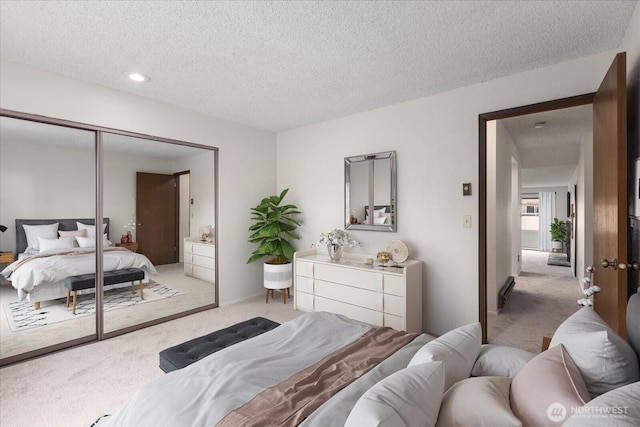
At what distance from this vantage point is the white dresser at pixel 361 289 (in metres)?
3.05

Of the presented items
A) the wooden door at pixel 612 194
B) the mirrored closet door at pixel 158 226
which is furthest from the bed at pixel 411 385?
the mirrored closet door at pixel 158 226

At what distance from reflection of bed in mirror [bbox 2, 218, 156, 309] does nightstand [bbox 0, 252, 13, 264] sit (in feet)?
0.14

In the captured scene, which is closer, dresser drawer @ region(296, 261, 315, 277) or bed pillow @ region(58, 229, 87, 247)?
bed pillow @ region(58, 229, 87, 247)

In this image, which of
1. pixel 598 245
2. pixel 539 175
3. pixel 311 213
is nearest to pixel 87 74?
pixel 311 213

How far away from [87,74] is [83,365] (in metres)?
2.55

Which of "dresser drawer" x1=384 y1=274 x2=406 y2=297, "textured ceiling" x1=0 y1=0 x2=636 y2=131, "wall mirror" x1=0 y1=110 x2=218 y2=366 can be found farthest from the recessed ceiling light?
"dresser drawer" x1=384 y1=274 x2=406 y2=297

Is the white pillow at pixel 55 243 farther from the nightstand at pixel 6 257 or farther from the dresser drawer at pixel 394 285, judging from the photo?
the dresser drawer at pixel 394 285

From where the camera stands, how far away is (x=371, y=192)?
12.4ft

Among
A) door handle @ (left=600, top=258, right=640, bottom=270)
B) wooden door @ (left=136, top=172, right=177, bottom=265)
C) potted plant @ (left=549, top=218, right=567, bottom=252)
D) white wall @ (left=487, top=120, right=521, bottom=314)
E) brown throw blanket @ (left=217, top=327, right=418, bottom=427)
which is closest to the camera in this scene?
brown throw blanket @ (left=217, top=327, right=418, bottom=427)

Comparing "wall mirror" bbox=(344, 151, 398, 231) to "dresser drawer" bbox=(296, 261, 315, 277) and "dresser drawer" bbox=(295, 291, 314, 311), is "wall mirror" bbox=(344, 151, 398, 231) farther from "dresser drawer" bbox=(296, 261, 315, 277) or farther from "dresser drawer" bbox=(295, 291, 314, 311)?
"dresser drawer" bbox=(295, 291, 314, 311)

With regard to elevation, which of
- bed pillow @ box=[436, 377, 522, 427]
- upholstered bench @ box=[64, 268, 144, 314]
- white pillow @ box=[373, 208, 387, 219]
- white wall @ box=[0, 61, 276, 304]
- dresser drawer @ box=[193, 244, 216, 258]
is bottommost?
upholstered bench @ box=[64, 268, 144, 314]

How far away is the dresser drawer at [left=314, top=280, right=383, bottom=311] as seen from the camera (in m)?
3.22

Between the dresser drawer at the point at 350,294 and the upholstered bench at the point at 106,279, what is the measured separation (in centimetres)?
205

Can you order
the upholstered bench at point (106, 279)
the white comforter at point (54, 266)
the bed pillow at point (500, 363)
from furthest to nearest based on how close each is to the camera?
the upholstered bench at point (106, 279) → the white comforter at point (54, 266) → the bed pillow at point (500, 363)
